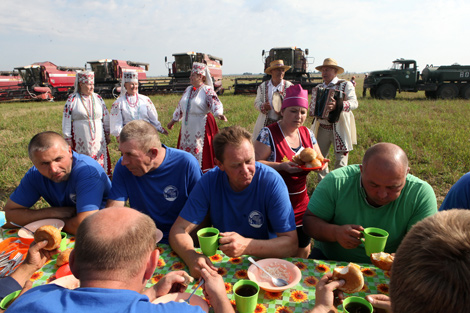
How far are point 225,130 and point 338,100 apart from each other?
2.49 metres

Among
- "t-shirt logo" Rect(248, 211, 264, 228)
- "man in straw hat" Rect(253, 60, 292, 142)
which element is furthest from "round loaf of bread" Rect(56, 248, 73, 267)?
"man in straw hat" Rect(253, 60, 292, 142)

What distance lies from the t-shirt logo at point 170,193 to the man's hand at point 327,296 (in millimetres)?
1566

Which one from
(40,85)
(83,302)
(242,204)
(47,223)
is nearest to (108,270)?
(83,302)

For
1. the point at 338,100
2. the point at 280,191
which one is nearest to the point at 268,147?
the point at 280,191

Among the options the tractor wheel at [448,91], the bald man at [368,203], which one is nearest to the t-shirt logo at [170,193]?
the bald man at [368,203]

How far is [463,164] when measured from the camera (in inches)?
222

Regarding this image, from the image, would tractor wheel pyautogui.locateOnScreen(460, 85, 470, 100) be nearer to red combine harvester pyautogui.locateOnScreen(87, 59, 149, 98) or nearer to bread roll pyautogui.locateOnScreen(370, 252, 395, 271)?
bread roll pyautogui.locateOnScreen(370, 252, 395, 271)

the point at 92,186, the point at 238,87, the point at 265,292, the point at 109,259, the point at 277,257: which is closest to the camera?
the point at 109,259

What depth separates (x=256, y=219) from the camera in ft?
7.30

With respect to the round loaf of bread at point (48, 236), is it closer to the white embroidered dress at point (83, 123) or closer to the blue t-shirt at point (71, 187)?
the blue t-shirt at point (71, 187)

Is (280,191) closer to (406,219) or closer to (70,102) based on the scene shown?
(406,219)

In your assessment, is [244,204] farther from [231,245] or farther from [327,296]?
[327,296]

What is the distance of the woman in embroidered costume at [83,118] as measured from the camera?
4.63m

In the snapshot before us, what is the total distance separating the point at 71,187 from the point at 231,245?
5.27 ft
